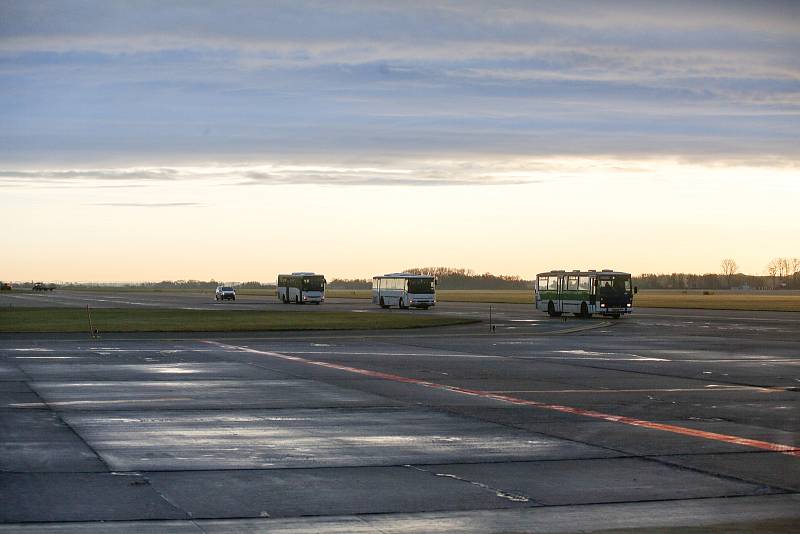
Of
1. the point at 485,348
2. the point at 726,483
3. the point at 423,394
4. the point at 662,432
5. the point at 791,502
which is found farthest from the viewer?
the point at 485,348

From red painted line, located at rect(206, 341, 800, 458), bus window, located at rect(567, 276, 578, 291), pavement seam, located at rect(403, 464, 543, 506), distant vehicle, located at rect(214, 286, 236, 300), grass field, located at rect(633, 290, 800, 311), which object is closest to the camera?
pavement seam, located at rect(403, 464, 543, 506)

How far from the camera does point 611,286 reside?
6500cm

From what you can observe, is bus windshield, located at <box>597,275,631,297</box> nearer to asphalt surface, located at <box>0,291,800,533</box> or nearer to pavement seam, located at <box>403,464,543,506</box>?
asphalt surface, located at <box>0,291,800,533</box>

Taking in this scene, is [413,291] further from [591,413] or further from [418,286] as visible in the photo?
[591,413]

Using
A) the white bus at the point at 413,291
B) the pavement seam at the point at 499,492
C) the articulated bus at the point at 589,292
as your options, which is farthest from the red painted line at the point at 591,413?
the white bus at the point at 413,291

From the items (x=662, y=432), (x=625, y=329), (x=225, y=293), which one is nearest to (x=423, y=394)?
(x=662, y=432)

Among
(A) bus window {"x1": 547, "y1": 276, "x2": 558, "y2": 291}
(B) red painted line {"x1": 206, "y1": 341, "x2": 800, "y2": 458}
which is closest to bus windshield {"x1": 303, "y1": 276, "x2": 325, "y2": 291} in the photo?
(A) bus window {"x1": 547, "y1": 276, "x2": 558, "y2": 291}

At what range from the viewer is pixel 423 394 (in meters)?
20.3

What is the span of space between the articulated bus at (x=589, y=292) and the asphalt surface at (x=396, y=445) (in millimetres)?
35693

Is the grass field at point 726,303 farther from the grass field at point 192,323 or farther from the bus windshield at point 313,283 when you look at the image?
the grass field at point 192,323

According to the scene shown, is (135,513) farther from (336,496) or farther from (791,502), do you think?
(791,502)

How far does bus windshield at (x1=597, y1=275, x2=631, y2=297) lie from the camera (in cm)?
6494

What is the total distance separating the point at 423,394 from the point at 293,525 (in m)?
11.2

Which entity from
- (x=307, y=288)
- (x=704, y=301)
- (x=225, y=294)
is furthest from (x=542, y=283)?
(x=225, y=294)
